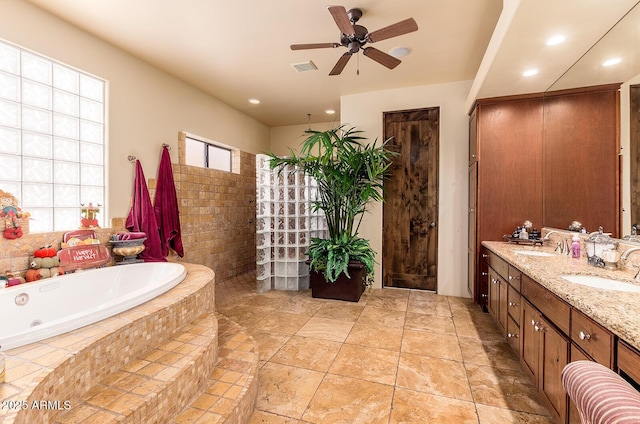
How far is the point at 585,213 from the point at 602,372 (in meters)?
2.12

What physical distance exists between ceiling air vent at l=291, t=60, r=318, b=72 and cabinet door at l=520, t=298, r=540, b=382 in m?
2.97

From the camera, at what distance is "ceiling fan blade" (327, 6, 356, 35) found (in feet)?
6.13

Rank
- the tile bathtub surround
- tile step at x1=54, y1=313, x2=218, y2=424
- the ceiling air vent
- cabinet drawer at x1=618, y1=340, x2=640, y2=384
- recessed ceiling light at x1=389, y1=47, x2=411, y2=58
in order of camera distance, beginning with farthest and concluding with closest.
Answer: the ceiling air vent < recessed ceiling light at x1=389, y1=47, x2=411, y2=58 < tile step at x1=54, y1=313, x2=218, y2=424 < the tile bathtub surround < cabinet drawer at x1=618, y1=340, x2=640, y2=384

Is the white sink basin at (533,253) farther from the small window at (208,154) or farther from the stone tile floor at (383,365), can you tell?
the small window at (208,154)

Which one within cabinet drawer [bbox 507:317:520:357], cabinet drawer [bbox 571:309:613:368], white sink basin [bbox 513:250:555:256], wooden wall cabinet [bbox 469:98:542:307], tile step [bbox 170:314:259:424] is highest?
wooden wall cabinet [bbox 469:98:542:307]

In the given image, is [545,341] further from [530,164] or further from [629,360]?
[530,164]

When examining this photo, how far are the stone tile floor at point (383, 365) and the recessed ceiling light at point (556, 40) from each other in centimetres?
233

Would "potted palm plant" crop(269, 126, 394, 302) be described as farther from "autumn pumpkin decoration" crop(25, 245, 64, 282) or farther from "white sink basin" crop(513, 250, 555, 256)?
"autumn pumpkin decoration" crop(25, 245, 64, 282)

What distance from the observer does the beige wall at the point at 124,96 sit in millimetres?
2234

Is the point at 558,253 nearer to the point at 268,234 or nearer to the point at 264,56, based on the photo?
the point at 268,234

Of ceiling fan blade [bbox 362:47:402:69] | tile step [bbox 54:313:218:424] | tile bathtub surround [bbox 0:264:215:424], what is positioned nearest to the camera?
tile bathtub surround [bbox 0:264:215:424]

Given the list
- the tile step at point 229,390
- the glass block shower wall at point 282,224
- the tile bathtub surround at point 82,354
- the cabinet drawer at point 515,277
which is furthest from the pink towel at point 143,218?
the cabinet drawer at point 515,277

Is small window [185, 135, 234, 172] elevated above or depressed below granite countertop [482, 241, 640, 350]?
above

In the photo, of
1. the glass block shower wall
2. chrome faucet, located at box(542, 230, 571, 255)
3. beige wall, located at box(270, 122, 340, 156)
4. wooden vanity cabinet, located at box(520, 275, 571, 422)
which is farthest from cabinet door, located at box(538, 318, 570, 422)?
beige wall, located at box(270, 122, 340, 156)
